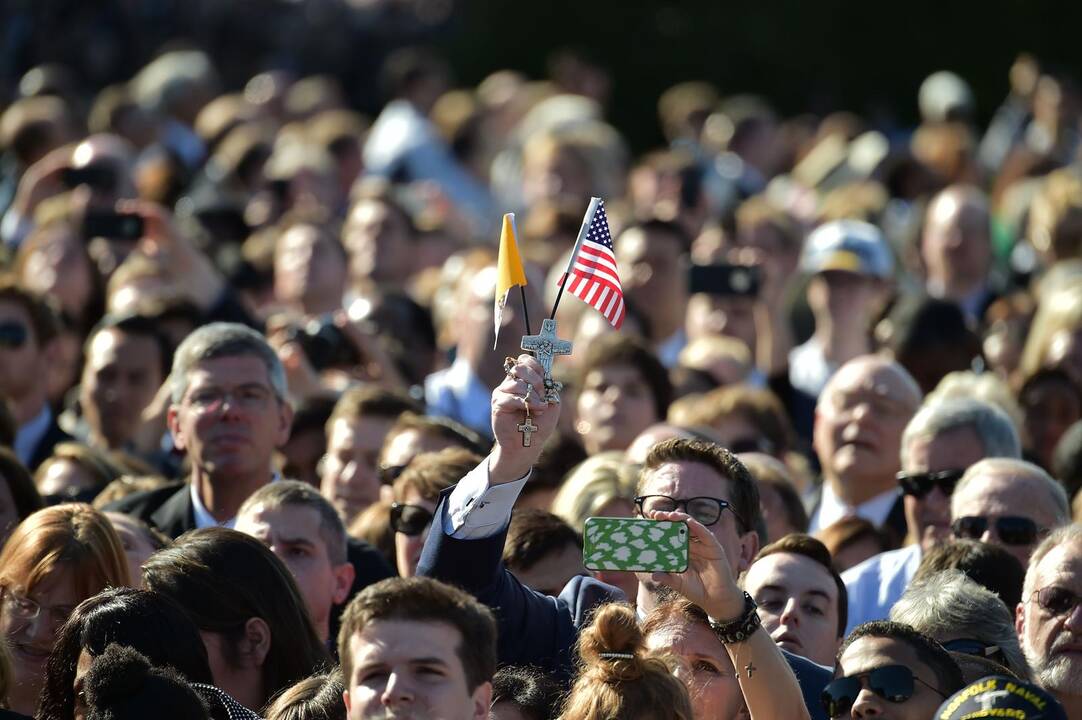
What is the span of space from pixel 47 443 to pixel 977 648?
15.9ft

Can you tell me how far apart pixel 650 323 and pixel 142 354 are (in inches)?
121

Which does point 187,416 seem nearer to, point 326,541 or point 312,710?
point 326,541

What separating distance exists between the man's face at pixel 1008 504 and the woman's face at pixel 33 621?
304 cm

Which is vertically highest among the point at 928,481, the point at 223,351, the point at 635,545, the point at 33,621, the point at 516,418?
the point at 516,418

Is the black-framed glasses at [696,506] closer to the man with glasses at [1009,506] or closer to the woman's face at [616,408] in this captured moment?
the man with glasses at [1009,506]

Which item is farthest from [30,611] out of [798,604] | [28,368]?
[28,368]

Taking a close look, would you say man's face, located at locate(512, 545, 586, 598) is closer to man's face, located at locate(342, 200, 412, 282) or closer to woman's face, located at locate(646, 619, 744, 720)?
woman's face, located at locate(646, 619, 744, 720)

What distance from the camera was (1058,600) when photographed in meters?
6.30

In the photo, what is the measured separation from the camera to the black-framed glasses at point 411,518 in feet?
23.3

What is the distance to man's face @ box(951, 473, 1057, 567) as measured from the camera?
731 centimetres

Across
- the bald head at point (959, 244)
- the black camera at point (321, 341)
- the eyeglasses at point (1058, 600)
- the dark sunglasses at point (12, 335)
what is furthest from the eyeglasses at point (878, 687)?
the bald head at point (959, 244)

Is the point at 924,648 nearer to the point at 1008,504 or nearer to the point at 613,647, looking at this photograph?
the point at 613,647

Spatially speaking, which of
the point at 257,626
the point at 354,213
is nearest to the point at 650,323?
the point at 354,213

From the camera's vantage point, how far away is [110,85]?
2069 cm
